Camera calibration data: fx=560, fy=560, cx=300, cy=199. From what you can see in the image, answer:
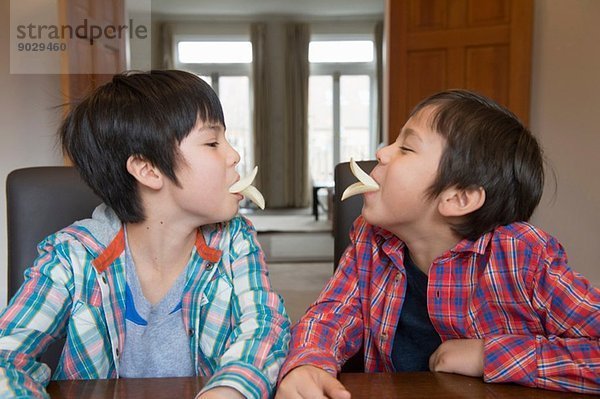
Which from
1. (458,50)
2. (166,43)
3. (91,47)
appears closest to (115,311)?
(91,47)

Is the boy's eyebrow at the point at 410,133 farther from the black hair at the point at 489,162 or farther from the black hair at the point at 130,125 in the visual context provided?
the black hair at the point at 130,125

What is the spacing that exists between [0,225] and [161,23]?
6.98 meters

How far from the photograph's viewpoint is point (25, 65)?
3.45 meters

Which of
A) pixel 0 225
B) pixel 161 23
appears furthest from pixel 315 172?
pixel 0 225

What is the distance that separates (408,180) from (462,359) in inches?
13.6

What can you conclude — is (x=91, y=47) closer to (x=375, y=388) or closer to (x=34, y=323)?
(x=34, y=323)

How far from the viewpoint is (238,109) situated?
32.8 feet

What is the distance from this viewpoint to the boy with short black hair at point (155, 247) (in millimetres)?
1011

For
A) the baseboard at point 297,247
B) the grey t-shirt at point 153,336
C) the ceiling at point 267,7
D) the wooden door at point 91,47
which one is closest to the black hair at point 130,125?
the grey t-shirt at point 153,336

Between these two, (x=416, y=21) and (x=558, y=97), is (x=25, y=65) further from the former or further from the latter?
(x=558, y=97)

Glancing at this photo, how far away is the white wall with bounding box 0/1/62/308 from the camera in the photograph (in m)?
3.38

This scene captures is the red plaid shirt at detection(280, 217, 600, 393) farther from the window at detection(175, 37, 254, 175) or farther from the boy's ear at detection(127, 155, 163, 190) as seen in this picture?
the window at detection(175, 37, 254, 175)

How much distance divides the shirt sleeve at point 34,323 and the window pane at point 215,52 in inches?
362

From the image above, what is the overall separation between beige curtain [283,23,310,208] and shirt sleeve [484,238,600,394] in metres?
8.92
